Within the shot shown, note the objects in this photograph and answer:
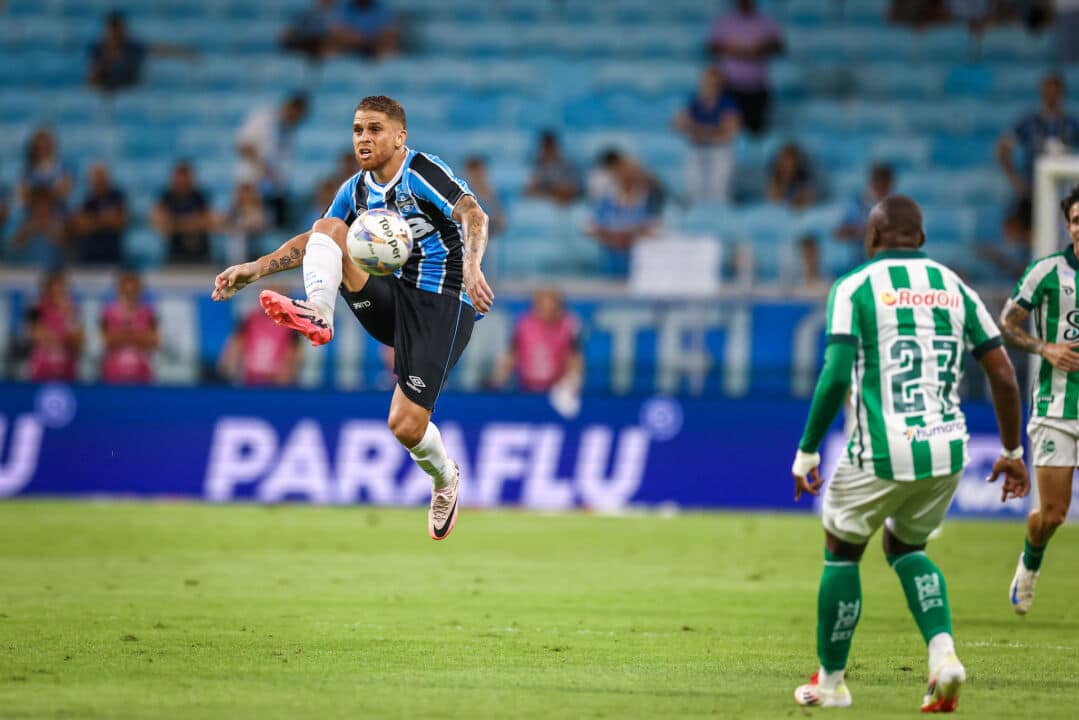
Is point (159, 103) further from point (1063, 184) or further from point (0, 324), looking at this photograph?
point (1063, 184)

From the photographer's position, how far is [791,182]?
19703 mm

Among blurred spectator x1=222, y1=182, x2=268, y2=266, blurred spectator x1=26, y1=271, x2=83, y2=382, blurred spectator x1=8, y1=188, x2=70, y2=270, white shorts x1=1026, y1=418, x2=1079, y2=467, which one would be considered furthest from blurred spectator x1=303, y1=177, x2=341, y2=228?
white shorts x1=1026, y1=418, x2=1079, y2=467

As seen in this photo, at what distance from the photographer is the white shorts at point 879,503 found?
6.49 m

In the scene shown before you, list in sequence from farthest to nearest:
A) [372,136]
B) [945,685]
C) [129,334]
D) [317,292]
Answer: [129,334]
[372,136]
[317,292]
[945,685]

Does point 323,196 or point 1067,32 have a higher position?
point 1067,32

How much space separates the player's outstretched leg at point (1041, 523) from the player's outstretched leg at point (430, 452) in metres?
3.42

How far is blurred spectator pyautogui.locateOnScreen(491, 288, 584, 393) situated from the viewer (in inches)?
663

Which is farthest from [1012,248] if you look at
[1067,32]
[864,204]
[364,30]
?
[364,30]

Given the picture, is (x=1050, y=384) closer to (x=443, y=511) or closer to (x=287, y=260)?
(x=443, y=511)

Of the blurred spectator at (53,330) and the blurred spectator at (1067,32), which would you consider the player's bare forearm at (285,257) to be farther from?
the blurred spectator at (1067,32)

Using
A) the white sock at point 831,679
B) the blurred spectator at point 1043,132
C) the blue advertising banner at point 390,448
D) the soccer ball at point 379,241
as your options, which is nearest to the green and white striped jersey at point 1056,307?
the white sock at point 831,679

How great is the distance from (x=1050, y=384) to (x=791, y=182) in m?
10.4

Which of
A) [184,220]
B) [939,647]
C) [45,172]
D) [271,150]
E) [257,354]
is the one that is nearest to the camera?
[939,647]

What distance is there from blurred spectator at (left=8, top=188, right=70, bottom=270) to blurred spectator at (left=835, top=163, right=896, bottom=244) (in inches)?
365
